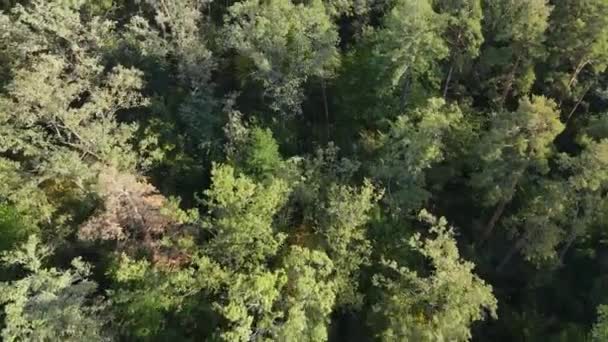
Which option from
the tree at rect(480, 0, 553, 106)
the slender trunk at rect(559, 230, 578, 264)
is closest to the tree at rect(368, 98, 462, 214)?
the tree at rect(480, 0, 553, 106)

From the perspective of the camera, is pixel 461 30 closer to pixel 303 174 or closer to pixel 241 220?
pixel 303 174

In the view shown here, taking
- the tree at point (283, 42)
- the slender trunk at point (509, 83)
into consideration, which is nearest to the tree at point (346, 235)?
the tree at point (283, 42)

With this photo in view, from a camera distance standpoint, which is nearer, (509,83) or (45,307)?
(45,307)

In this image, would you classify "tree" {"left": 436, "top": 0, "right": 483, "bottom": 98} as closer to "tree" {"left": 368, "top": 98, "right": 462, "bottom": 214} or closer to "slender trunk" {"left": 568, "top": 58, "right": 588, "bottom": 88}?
"tree" {"left": 368, "top": 98, "right": 462, "bottom": 214}

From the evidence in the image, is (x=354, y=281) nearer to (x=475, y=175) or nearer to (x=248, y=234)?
(x=248, y=234)

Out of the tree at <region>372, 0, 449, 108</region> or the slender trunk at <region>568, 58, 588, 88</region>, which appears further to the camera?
the slender trunk at <region>568, 58, 588, 88</region>

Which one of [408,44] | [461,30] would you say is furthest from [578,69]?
[408,44]
